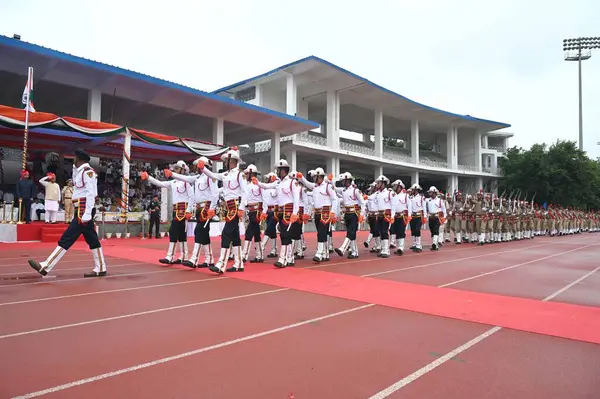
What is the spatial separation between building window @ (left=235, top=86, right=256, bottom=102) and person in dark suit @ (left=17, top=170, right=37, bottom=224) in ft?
63.9

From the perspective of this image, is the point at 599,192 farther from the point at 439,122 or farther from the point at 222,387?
the point at 222,387

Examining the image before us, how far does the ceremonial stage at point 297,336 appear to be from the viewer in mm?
2785

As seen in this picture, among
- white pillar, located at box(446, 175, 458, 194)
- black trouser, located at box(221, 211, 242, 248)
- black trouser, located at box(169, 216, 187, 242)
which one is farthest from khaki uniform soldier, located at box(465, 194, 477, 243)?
white pillar, located at box(446, 175, 458, 194)

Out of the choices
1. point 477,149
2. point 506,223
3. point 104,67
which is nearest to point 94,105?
point 104,67

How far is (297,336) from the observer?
3.84 metres

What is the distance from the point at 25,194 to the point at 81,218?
30.5 feet

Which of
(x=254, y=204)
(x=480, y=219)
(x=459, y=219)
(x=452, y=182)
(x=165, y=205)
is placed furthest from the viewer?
(x=452, y=182)

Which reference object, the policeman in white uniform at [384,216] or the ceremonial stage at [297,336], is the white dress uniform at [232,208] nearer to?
the ceremonial stage at [297,336]

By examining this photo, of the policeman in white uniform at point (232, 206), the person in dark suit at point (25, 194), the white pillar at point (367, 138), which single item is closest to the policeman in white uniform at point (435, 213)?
the policeman in white uniform at point (232, 206)

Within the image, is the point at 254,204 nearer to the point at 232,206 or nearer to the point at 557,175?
the point at 232,206

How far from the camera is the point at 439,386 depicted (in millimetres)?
2807

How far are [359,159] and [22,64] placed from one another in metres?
23.9

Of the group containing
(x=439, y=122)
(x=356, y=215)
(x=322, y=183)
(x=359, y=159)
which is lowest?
(x=356, y=215)

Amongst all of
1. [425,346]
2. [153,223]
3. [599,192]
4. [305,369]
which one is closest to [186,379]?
[305,369]
